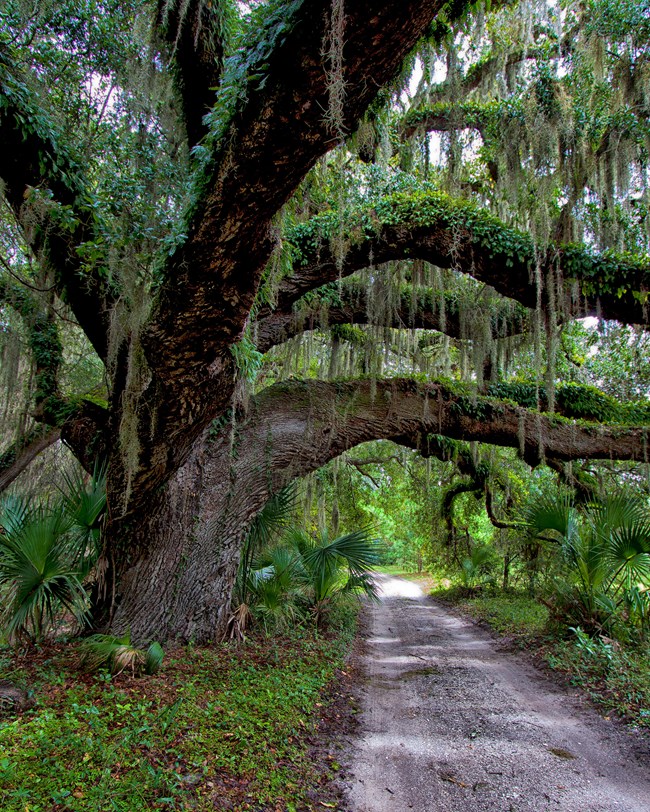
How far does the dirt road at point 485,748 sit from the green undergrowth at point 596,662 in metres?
0.23

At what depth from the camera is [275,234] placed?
312cm

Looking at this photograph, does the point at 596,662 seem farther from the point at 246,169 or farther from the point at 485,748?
the point at 246,169

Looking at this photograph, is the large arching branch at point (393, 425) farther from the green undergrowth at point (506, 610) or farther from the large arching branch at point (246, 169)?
the green undergrowth at point (506, 610)

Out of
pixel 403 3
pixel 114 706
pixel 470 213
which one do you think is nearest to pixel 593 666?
pixel 114 706

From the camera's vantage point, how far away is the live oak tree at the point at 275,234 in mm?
2904

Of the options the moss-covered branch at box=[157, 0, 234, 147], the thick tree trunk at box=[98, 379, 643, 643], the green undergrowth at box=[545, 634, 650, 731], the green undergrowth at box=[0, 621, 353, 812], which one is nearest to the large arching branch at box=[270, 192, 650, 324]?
the thick tree trunk at box=[98, 379, 643, 643]

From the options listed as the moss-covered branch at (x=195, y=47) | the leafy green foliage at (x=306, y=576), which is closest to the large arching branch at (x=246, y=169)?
the moss-covered branch at (x=195, y=47)

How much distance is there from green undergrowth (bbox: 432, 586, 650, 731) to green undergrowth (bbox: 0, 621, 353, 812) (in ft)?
8.58

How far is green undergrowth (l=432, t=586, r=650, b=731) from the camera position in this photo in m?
4.26

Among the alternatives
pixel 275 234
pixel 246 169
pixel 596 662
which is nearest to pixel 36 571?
pixel 275 234

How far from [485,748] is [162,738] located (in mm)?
2288

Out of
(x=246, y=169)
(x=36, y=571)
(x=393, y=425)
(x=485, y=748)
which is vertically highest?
(x=246, y=169)

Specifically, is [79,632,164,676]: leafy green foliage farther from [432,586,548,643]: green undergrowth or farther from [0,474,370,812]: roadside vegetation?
[432,586,548,643]: green undergrowth

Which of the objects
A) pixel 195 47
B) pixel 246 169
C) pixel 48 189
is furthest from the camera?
pixel 195 47
